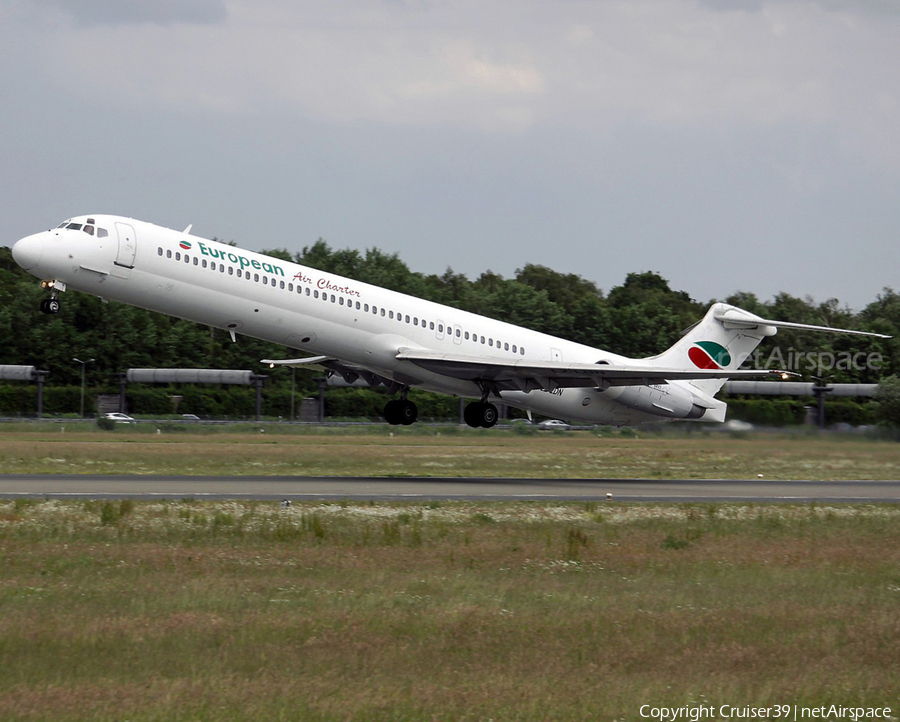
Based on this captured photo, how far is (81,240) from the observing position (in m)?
27.5

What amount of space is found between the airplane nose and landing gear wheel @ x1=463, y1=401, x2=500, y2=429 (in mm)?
13992

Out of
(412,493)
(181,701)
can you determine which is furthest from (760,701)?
(412,493)

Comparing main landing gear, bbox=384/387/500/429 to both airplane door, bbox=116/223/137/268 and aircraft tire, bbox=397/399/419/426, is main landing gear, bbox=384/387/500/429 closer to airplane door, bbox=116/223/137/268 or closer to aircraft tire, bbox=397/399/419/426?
aircraft tire, bbox=397/399/419/426

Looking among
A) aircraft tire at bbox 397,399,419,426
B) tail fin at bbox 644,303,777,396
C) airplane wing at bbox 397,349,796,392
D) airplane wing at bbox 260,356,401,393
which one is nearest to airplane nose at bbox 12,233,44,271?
airplane wing at bbox 260,356,401,393

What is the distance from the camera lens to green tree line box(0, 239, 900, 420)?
8306cm

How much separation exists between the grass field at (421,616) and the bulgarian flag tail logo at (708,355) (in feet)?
57.5

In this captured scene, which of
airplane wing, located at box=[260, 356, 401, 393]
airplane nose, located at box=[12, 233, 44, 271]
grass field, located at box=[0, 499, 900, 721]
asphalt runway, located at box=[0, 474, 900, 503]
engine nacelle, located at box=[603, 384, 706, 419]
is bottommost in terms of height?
grass field, located at box=[0, 499, 900, 721]

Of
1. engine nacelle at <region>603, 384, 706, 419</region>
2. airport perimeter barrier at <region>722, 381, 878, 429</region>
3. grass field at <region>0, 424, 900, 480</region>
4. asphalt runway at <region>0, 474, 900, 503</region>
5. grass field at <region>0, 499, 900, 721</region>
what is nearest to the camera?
grass field at <region>0, 499, 900, 721</region>

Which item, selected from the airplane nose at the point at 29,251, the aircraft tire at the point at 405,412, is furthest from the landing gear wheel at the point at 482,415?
the airplane nose at the point at 29,251

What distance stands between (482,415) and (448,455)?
11683 mm

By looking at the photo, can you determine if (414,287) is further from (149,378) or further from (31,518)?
(31,518)

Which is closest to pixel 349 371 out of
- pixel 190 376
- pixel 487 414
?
pixel 487 414

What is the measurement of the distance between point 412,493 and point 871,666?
1677 centimetres

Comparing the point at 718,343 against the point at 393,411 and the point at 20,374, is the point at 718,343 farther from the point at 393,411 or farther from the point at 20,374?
the point at 20,374
